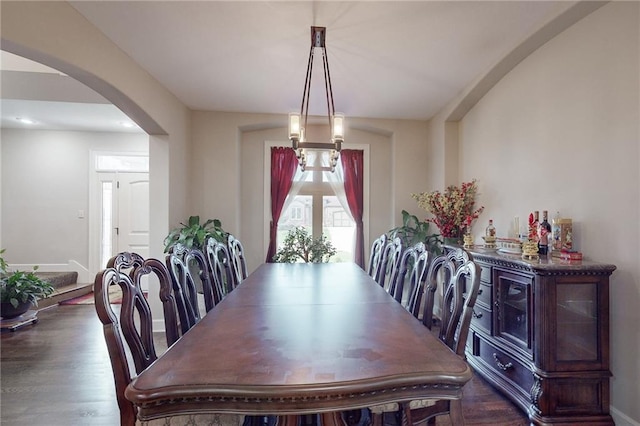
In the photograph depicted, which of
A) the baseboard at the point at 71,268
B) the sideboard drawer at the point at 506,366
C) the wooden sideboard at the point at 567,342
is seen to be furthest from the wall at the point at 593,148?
the baseboard at the point at 71,268

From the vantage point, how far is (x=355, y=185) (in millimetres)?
4453

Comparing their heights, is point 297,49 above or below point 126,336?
above

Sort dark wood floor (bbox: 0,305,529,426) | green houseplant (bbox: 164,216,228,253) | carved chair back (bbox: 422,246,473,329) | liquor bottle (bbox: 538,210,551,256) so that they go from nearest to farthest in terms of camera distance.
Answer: carved chair back (bbox: 422,246,473,329)
dark wood floor (bbox: 0,305,529,426)
liquor bottle (bbox: 538,210,551,256)
green houseplant (bbox: 164,216,228,253)

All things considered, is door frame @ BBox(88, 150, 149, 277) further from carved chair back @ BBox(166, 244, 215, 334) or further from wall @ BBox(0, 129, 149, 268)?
carved chair back @ BBox(166, 244, 215, 334)

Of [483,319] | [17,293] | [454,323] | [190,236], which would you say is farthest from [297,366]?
[17,293]

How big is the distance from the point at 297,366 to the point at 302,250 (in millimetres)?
3052

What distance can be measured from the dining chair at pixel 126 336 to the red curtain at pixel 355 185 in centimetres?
336

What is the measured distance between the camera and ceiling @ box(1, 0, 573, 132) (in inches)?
82.3

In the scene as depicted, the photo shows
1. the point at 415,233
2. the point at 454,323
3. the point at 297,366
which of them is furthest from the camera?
the point at 415,233

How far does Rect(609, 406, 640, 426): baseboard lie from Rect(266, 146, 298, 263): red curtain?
11.9 ft

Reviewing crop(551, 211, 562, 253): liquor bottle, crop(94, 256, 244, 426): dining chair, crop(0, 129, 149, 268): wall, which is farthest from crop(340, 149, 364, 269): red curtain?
crop(0, 129, 149, 268): wall

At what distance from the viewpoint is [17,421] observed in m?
1.93

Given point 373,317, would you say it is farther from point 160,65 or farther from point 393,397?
point 160,65

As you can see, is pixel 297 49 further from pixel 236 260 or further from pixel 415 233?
pixel 415 233
